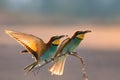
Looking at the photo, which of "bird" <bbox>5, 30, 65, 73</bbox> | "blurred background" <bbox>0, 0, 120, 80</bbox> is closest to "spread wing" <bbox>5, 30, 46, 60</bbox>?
"bird" <bbox>5, 30, 65, 73</bbox>

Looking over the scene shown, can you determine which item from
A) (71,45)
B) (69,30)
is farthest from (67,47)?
(69,30)

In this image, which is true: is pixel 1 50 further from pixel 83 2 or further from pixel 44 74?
pixel 83 2

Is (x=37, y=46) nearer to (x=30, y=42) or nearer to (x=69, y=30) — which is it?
(x=30, y=42)

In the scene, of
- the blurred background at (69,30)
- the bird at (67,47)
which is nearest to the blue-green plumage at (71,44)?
the bird at (67,47)

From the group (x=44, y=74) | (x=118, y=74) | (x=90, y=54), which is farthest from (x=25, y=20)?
(x=44, y=74)

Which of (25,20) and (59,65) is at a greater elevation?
(59,65)

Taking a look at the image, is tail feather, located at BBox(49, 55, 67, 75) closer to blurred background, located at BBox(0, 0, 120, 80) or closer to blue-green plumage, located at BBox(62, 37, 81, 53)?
blue-green plumage, located at BBox(62, 37, 81, 53)
